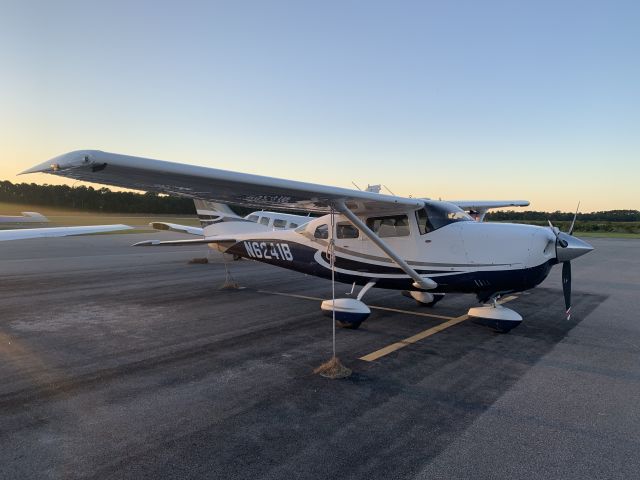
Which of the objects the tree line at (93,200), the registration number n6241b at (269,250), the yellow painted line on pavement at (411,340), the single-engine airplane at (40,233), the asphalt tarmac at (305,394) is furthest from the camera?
the tree line at (93,200)

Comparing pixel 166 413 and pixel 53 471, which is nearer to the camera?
pixel 53 471

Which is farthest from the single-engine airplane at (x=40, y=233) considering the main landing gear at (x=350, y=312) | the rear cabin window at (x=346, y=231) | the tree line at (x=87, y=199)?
the tree line at (x=87, y=199)

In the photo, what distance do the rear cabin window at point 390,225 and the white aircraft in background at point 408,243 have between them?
2 cm

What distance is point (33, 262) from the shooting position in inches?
663

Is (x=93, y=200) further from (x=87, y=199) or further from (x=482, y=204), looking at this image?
(x=482, y=204)

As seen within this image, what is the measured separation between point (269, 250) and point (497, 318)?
5.26 metres

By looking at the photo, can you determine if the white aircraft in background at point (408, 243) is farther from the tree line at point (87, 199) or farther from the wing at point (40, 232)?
the tree line at point (87, 199)

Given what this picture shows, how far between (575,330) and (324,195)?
Result: 5.25 meters

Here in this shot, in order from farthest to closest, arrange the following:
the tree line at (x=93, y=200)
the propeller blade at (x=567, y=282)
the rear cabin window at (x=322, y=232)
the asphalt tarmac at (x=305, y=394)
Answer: the tree line at (x=93, y=200), the rear cabin window at (x=322, y=232), the propeller blade at (x=567, y=282), the asphalt tarmac at (x=305, y=394)

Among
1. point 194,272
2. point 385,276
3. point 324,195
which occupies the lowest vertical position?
point 194,272

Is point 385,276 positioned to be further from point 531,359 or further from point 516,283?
point 531,359

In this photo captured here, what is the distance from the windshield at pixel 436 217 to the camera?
7473mm

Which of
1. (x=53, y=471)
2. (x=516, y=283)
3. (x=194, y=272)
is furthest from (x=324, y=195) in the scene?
(x=194, y=272)

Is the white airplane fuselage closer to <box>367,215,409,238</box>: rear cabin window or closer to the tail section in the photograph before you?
<box>367,215,409,238</box>: rear cabin window
